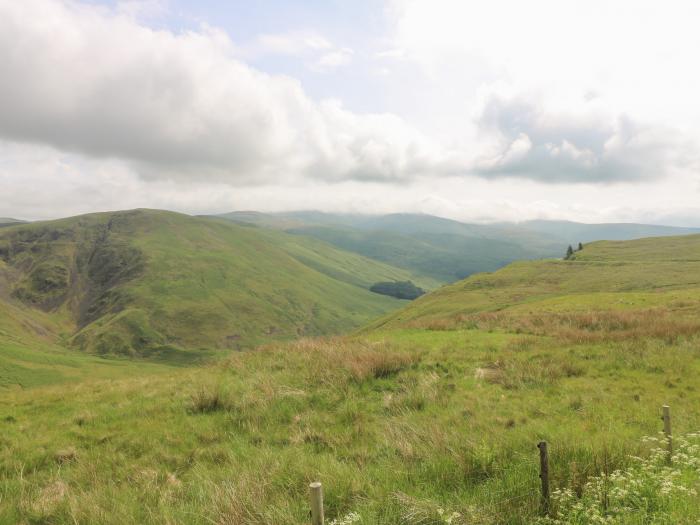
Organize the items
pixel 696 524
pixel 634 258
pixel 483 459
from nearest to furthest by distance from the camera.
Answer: pixel 696 524 < pixel 483 459 < pixel 634 258

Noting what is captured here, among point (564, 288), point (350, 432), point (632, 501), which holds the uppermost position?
point (632, 501)

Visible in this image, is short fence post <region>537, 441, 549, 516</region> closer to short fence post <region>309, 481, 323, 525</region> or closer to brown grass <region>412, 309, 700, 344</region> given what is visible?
short fence post <region>309, 481, 323, 525</region>

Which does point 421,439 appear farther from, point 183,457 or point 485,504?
point 183,457

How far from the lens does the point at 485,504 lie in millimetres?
5184

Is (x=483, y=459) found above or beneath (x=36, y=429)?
above

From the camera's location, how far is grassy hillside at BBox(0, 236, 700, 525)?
5.46 m

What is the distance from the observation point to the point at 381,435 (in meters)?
8.58

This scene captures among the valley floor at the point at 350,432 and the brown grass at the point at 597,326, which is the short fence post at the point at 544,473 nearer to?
the valley floor at the point at 350,432

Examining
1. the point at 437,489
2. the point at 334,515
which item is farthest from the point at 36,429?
the point at 437,489

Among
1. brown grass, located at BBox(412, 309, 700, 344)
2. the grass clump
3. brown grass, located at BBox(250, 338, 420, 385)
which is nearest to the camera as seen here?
the grass clump

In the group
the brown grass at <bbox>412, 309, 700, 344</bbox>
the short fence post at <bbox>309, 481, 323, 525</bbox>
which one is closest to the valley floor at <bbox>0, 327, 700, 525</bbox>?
the brown grass at <bbox>412, 309, 700, 344</bbox>

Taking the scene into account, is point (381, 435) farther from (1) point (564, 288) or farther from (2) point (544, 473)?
(1) point (564, 288)

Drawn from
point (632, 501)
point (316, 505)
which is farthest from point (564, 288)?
point (316, 505)

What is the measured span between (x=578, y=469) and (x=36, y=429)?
45.6 feet
